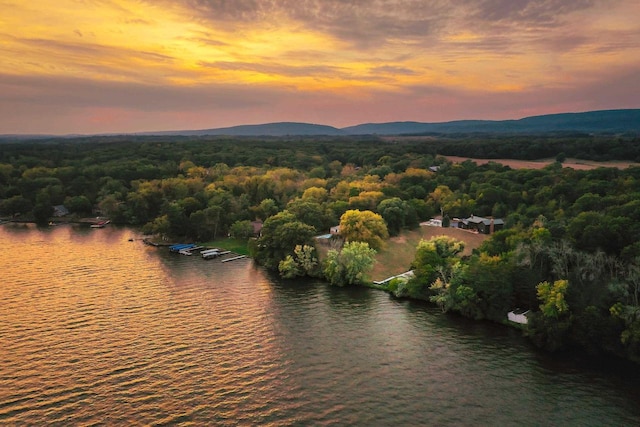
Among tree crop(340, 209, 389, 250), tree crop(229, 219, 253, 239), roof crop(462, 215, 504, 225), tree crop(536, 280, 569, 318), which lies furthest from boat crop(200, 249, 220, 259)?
tree crop(536, 280, 569, 318)

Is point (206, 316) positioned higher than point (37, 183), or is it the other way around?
point (37, 183)

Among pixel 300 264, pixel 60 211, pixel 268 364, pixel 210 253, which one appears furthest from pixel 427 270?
pixel 60 211

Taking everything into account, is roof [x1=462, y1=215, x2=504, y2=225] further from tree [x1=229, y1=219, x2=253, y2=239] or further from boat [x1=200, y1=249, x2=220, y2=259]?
boat [x1=200, y1=249, x2=220, y2=259]

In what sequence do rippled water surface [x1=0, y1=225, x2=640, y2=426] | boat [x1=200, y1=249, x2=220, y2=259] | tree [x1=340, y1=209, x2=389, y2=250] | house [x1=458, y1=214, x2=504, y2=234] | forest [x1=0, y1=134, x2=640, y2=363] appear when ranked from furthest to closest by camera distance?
house [x1=458, y1=214, x2=504, y2=234]
boat [x1=200, y1=249, x2=220, y2=259]
tree [x1=340, y1=209, x2=389, y2=250]
forest [x1=0, y1=134, x2=640, y2=363]
rippled water surface [x1=0, y1=225, x2=640, y2=426]

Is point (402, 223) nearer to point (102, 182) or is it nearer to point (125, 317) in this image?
point (125, 317)

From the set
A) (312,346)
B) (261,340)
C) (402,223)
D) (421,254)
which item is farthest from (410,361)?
(402,223)

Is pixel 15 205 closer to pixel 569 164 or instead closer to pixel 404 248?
pixel 404 248

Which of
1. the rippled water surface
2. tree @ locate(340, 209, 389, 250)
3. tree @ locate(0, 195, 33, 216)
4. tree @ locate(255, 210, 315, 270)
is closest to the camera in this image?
the rippled water surface
